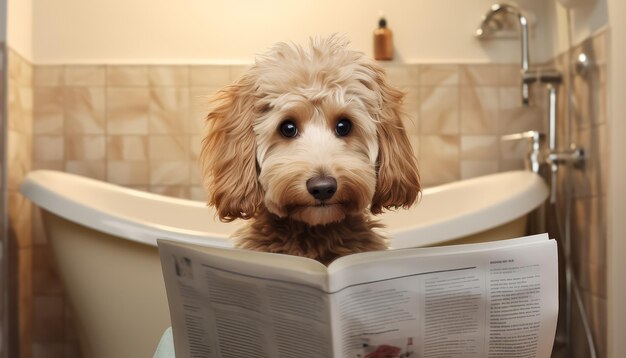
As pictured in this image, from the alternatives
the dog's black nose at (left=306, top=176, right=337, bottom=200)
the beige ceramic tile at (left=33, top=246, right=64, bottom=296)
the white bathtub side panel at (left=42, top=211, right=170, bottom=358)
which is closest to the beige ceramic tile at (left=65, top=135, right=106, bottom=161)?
the beige ceramic tile at (left=33, top=246, right=64, bottom=296)

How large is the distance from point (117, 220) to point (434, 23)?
1.64 metres

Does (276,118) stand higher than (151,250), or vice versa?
(276,118)

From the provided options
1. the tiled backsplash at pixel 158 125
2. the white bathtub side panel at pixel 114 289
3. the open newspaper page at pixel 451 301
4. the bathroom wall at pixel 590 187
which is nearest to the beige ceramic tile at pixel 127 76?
the tiled backsplash at pixel 158 125

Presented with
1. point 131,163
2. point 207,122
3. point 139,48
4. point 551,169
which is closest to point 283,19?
point 139,48

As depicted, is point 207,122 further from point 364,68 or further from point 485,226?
point 485,226

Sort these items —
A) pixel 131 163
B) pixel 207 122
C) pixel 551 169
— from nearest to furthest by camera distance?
1. pixel 207 122
2. pixel 551 169
3. pixel 131 163

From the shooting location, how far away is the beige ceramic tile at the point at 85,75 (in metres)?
3.11

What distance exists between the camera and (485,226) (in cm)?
233

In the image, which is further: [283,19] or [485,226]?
[283,19]

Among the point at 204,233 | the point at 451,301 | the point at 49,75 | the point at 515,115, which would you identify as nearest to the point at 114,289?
the point at 204,233

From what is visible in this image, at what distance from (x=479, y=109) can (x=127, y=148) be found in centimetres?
148

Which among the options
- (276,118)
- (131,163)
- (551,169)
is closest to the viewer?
(276,118)

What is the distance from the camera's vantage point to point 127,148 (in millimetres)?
3115

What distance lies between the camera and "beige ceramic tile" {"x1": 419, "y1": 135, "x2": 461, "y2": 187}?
316 centimetres
